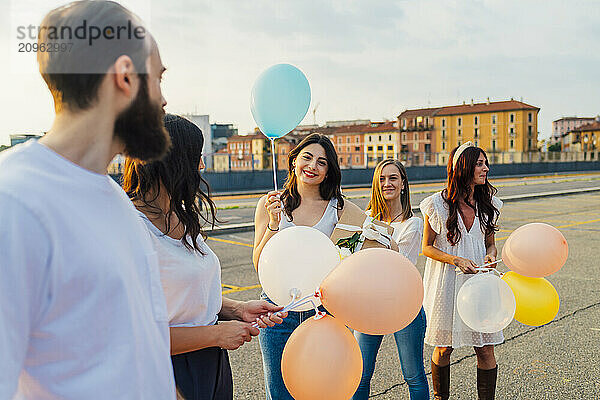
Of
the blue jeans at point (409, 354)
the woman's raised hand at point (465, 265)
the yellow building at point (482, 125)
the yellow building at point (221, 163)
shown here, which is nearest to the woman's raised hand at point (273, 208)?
the blue jeans at point (409, 354)

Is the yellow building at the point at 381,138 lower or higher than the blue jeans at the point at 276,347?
higher

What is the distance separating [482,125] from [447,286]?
99.8 meters

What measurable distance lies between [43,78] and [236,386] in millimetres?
3380

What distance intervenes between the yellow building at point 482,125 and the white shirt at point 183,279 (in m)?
93.4

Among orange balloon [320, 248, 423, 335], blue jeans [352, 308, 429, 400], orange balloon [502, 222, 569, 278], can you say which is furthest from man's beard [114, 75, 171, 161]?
orange balloon [502, 222, 569, 278]

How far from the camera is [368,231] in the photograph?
303 cm

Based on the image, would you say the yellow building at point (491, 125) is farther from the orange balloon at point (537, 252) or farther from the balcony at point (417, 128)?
the orange balloon at point (537, 252)

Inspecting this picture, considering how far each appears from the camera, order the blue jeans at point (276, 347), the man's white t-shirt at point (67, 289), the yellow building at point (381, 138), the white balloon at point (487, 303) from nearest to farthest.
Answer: the man's white t-shirt at point (67, 289), the blue jeans at point (276, 347), the white balloon at point (487, 303), the yellow building at point (381, 138)

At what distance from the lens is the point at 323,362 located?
6.64 feet

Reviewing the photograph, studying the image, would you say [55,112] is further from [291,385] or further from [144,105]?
[291,385]

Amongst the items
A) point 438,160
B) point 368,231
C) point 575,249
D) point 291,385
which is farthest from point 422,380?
point 438,160

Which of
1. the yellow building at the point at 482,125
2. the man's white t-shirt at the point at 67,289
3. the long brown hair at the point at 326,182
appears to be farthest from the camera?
the yellow building at the point at 482,125

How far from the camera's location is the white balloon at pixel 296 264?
235 centimetres

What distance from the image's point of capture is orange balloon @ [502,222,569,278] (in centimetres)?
305
